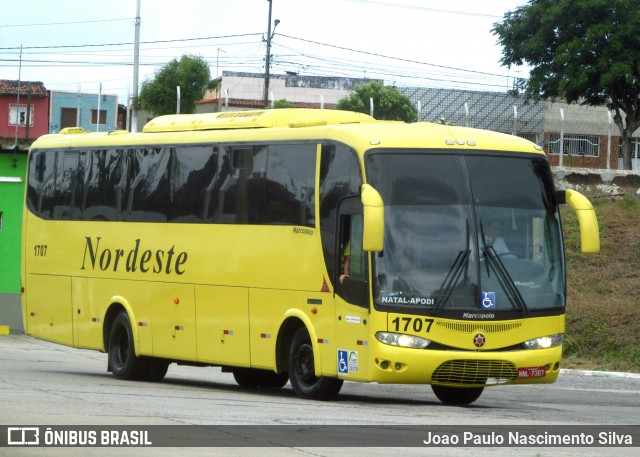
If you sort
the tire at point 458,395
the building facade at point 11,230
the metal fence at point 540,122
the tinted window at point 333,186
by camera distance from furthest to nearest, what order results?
the metal fence at point 540,122
the building facade at point 11,230
the tire at point 458,395
the tinted window at point 333,186

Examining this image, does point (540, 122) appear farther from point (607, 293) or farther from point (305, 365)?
point (305, 365)

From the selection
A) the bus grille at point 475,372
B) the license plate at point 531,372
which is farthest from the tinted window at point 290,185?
the license plate at point 531,372

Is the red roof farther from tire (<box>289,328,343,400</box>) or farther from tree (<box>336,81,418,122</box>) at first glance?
tire (<box>289,328,343,400</box>)

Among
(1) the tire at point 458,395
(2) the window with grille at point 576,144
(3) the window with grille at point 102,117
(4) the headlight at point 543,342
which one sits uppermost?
(3) the window with grille at point 102,117

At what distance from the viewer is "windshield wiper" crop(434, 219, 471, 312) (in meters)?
15.7

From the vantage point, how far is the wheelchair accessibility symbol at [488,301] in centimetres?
1578

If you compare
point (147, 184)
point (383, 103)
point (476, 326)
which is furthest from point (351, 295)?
point (383, 103)

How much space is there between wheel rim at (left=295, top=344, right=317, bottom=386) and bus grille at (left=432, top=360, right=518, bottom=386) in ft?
6.58

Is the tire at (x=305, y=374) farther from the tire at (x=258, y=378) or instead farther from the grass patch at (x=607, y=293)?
the grass patch at (x=607, y=293)

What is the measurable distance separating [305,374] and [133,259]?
4.58 metres

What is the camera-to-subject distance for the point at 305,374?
1727 cm

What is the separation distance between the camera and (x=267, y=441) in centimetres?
1174

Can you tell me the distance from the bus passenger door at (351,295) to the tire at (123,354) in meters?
5.38

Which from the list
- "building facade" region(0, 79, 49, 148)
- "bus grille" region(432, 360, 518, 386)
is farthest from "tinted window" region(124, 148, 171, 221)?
"building facade" region(0, 79, 49, 148)
